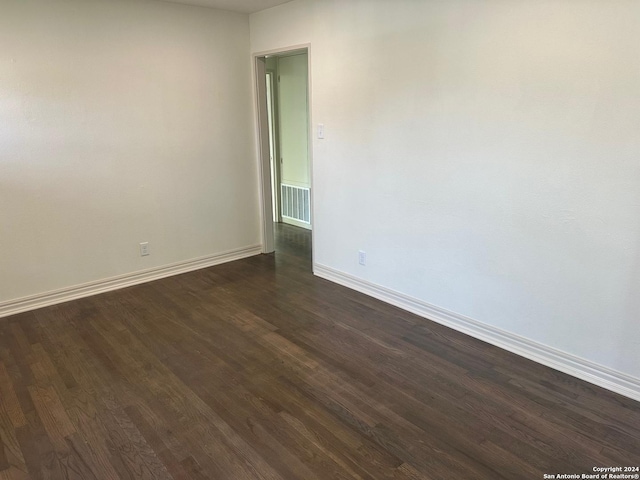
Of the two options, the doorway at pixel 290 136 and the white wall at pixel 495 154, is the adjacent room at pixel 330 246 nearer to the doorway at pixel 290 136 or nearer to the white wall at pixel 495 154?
the white wall at pixel 495 154

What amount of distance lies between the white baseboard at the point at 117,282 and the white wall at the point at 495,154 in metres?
1.59

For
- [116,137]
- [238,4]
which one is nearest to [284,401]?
[116,137]

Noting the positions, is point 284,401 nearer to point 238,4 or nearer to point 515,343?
point 515,343

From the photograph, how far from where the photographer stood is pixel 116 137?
396 centimetres

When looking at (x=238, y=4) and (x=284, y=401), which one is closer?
(x=284, y=401)

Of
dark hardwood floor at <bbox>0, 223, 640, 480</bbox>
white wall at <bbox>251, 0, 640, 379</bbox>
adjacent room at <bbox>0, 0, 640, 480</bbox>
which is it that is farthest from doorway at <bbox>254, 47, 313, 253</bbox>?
dark hardwood floor at <bbox>0, 223, 640, 480</bbox>

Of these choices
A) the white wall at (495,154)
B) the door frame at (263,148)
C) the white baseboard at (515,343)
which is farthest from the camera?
the door frame at (263,148)

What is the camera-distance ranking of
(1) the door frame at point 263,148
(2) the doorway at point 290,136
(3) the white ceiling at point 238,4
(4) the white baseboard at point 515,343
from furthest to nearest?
(2) the doorway at point 290,136
(1) the door frame at point 263,148
(3) the white ceiling at point 238,4
(4) the white baseboard at point 515,343

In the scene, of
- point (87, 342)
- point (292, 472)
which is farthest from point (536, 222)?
point (87, 342)

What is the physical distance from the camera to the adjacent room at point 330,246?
86.5 inches

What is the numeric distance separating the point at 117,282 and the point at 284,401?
2507mm

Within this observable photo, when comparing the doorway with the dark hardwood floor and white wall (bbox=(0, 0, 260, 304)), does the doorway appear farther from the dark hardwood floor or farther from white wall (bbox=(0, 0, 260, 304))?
the dark hardwood floor

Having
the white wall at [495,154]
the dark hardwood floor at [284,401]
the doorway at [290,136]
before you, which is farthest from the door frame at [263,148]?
the dark hardwood floor at [284,401]

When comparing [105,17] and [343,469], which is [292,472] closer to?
[343,469]
